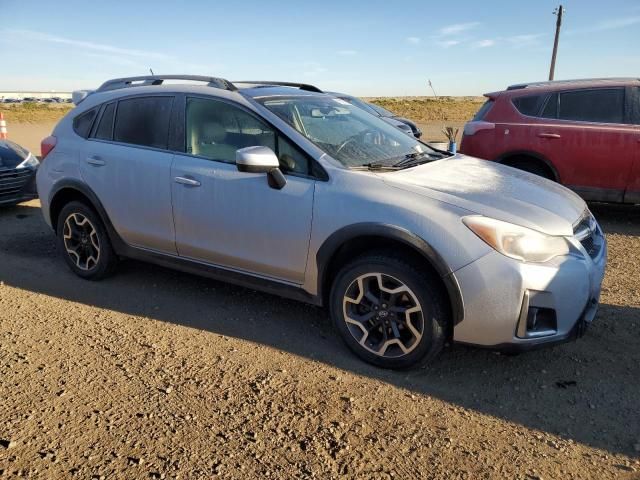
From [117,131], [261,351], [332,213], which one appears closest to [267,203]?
[332,213]

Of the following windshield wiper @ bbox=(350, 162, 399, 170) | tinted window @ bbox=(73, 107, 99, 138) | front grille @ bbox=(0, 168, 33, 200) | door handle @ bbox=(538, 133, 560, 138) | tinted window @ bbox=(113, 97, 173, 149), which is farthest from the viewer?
front grille @ bbox=(0, 168, 33, 200)

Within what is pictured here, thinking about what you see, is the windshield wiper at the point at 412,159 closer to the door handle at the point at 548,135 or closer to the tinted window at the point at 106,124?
the tinted window at the point at 106,124

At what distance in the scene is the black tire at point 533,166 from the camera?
7258 mm

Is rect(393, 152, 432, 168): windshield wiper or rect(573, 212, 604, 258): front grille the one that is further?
rect(393, 152, 432, 168): windshield wiper

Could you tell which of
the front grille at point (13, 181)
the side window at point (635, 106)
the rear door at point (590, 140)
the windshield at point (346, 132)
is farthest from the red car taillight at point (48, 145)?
the side window at point (635, 106)

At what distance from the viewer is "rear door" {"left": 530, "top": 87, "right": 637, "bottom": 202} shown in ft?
22.2

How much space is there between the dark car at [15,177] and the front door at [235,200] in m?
4.65

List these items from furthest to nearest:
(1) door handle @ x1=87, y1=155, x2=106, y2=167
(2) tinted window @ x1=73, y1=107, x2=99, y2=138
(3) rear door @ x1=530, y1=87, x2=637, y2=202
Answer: (3) rear door @ x1=530, y1=87, x2=637, y2=202 < (2) tinted window @ x1=73, y1=107, x2=99, y2=138 < (1) door handle @ x1=87, y1=155, x2=106, y2=167

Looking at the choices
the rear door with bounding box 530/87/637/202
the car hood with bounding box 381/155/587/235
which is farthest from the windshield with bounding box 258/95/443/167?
the rear door with bounding box 530/87/637/202

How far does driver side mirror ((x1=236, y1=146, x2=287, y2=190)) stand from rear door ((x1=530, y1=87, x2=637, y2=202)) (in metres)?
4.77

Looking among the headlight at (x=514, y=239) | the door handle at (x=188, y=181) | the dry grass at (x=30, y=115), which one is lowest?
the dry grass at (x=30, y=115)

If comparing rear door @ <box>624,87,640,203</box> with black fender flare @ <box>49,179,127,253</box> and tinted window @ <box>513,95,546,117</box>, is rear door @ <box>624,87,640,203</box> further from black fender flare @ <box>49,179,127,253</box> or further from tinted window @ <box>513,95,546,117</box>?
black fender flare @ <box>49,179,127,253</box>

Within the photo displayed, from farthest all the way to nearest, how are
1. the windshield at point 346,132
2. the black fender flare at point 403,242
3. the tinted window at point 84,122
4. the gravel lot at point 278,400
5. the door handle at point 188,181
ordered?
the tinted window at point 84,122
the door handle at point 188,181
the windshield at point 346,132
the black fender flare at point 403,242
the gravel lot at point 278,400

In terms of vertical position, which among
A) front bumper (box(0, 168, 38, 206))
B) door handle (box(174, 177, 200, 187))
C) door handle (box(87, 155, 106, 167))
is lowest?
front bumper (box(0, 168, 38, 206))
